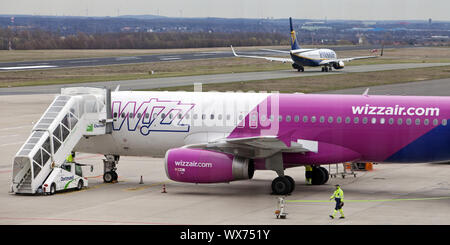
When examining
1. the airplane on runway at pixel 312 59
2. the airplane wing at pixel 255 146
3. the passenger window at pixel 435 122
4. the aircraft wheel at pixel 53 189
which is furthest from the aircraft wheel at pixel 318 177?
the airplane on runway at pixel 312 59

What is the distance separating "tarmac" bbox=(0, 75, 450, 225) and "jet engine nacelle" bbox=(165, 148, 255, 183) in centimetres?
84

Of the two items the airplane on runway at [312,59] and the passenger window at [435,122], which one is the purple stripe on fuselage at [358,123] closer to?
the passenger window at [435,122]

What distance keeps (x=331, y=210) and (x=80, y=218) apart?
9.12m

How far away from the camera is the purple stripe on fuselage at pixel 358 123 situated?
31.2m

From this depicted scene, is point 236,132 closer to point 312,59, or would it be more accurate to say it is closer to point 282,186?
point 282,186

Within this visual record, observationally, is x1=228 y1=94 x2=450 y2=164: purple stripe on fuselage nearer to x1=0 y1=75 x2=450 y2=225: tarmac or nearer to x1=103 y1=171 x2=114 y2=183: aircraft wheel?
x1=0 y1=75 x2=450 y2=225: tarmac

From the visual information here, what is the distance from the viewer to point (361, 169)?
38.5 m

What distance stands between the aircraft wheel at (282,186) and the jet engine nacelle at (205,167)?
125cm

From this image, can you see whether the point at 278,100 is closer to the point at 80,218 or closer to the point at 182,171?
the point at 182,171

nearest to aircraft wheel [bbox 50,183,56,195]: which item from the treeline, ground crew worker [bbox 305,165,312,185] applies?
ground crew worker [bbox 305,165,312,185]

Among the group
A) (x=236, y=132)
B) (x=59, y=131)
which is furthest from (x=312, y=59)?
(x=59, y=131)

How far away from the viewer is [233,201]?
3011 centimetres

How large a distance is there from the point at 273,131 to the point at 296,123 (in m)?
1.04
